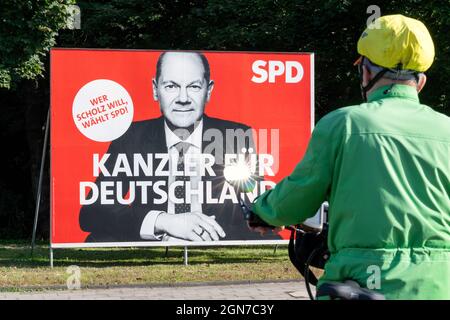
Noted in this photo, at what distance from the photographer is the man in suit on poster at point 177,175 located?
487 inches

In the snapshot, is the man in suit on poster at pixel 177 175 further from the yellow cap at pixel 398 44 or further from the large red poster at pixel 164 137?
the yellow cap at pixel 398 44

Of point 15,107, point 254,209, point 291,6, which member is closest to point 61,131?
point 291,6

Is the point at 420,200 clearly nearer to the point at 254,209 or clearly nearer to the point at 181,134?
the point at 254,209

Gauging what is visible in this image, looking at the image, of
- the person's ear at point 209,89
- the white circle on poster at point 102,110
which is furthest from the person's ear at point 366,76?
the person's ear at point 209,89

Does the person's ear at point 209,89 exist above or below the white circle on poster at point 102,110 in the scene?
above

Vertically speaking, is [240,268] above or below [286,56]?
below

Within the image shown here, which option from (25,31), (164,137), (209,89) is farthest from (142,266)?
(25,31)

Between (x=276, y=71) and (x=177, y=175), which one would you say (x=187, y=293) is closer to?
(x=177, y=175)

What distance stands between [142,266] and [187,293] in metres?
2.81

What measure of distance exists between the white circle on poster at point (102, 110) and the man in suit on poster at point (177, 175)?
0.62 feet

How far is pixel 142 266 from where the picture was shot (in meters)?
12.9

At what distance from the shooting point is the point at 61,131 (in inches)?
485

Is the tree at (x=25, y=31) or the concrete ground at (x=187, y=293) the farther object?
the tree at (x=25, y=31)
